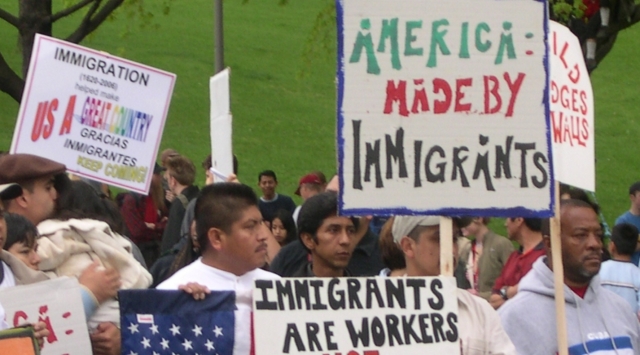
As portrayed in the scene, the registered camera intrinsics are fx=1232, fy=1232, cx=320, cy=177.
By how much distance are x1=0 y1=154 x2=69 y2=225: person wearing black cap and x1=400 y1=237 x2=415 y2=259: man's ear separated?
1.54 m

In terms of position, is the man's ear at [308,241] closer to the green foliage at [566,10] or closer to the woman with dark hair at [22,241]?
the woman with dark hair at [22,241]

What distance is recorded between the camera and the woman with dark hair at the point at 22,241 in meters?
4.70

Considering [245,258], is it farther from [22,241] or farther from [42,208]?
[42,208]

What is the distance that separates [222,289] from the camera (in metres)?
4.81

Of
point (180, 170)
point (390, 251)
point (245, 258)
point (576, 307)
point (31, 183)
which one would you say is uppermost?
point (180, 170)

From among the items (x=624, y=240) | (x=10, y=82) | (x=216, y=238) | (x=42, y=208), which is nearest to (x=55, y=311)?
(x=216, y=238)

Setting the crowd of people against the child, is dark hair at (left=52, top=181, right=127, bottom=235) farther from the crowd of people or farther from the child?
the child

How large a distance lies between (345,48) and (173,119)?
70.8ft

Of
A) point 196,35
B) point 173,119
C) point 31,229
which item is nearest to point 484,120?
point 31,229

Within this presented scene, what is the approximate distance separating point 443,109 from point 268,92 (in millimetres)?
24134

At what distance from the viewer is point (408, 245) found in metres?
5.00

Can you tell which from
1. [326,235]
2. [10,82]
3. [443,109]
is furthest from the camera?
[10,82]

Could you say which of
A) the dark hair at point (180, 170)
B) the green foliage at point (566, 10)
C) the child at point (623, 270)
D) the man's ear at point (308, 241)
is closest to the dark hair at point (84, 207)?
the man's ear at point (308, 241)

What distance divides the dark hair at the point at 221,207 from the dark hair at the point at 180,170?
5.53 meters
